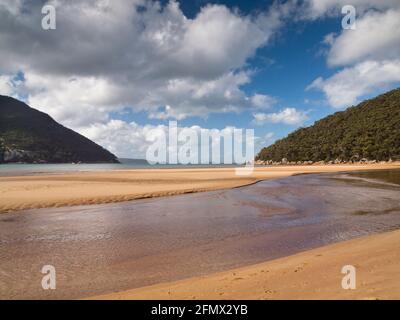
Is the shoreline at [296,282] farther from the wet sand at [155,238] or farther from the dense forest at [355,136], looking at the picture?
the dense forest at [355,136]

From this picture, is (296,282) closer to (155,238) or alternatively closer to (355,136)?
(155,238)

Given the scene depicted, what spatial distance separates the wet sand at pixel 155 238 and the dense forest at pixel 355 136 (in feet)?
337

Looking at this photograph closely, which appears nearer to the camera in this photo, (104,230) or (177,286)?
(177,286)

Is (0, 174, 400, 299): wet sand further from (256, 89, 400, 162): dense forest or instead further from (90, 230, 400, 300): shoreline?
(256, 89, 400, 162): dense forest

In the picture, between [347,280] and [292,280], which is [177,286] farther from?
[347,280]

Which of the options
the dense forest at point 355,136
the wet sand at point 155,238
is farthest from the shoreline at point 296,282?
the dense forest at point 355,136

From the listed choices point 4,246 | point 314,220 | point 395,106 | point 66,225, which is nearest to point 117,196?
point 66,225

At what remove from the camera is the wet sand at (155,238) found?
24.3 ft

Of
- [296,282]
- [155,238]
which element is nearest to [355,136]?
[155,238]

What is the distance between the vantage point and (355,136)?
394 feet

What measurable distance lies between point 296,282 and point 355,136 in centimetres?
13127

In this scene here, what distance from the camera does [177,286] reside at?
20.5 ft
